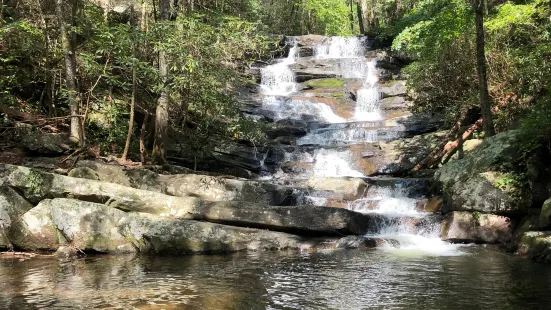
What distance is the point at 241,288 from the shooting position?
6461 millimetres

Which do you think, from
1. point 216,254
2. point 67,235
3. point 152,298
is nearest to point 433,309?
point 152,298

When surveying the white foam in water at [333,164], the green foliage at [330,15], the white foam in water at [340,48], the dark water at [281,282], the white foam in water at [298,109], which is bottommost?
the dark water at [281,282]

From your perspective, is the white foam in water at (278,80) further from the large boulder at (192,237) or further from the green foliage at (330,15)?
the large boulder at (192,237)

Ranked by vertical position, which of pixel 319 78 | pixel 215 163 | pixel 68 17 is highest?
pixel 319 78

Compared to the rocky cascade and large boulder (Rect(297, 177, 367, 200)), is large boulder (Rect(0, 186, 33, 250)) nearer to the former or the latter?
the rocky cascade

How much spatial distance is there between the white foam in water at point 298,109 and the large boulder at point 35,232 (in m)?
14.5

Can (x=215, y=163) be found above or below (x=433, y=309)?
above

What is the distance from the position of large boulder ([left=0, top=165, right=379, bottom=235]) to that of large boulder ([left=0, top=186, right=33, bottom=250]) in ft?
0.69

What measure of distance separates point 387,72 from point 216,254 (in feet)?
74.2

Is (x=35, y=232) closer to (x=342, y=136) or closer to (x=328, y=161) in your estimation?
(x=328, y=161)

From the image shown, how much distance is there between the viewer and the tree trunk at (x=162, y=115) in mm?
12555

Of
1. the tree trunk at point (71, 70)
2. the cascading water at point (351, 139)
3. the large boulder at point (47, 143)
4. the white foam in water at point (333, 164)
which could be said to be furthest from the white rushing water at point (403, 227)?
the large boulder at point (47, 143)

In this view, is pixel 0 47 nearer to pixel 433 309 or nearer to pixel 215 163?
pixel 215 163

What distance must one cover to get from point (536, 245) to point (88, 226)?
29.8 feet
